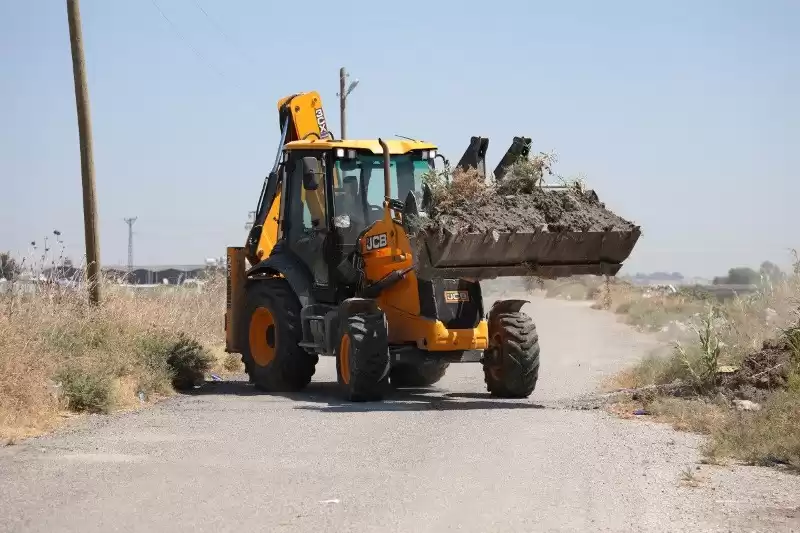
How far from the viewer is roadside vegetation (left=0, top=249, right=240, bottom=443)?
14.4 meters

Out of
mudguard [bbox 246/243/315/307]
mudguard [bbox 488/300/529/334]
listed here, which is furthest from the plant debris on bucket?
mudguard [bbox 246/243/315/307]

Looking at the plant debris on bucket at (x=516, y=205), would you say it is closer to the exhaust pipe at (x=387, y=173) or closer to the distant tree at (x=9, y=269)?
the exhaust pipe at (x=387, y=173)

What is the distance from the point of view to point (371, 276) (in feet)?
59.4

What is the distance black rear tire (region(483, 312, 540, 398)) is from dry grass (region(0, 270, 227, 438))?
188 inches

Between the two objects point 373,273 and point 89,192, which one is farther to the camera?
point 89,192

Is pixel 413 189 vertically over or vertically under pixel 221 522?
over

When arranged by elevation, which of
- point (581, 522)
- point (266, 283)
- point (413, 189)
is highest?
point (413, 189)

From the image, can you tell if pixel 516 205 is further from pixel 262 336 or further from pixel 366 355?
pixel 262 336

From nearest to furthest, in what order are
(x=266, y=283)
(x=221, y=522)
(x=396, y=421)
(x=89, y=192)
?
(x=221, y=522)
(x=396, y=421)
(x=266, y=283)
(x=89, y=192)

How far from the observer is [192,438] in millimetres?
13445

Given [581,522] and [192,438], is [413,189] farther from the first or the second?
[581,522]

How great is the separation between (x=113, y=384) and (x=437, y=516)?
27.8 ft

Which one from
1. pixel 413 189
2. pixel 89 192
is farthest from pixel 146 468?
pixel 89 192

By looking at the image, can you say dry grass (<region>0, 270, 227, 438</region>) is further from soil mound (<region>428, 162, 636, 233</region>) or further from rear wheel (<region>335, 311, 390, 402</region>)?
soil mound (<region>428, 162, 636, 233</region>)
